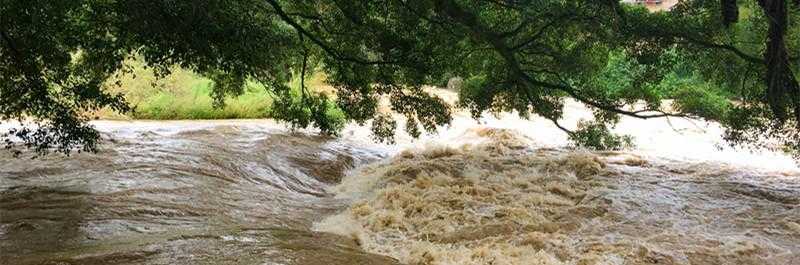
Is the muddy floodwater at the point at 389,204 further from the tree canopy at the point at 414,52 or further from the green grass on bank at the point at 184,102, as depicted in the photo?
the green grass on bank at the point at 184,102

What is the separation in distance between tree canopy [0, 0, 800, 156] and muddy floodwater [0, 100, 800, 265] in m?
0.73

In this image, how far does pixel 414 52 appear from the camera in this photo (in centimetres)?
907

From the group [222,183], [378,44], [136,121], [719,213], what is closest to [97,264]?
[222,183]

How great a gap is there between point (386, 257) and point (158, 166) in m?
4.39

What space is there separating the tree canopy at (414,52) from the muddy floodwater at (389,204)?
734 millimetres

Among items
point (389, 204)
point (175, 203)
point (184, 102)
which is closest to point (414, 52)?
point (389, 204)

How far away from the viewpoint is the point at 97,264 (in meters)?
4.79

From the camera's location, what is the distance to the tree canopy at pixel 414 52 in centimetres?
671

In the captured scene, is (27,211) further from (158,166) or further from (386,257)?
(386,257)

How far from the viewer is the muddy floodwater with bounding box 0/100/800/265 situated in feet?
19.4

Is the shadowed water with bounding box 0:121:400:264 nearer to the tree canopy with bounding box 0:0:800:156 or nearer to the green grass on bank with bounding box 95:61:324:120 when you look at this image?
the tree canopy with bounding box 0:0:800:156

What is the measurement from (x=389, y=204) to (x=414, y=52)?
2.24 meters

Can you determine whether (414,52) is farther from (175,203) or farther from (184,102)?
(184,102)

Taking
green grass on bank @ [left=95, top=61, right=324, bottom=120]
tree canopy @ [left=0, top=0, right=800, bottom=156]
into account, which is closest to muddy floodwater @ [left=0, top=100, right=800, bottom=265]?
tree canopy @ [left=0, top=0, right=800, bottom=156]
